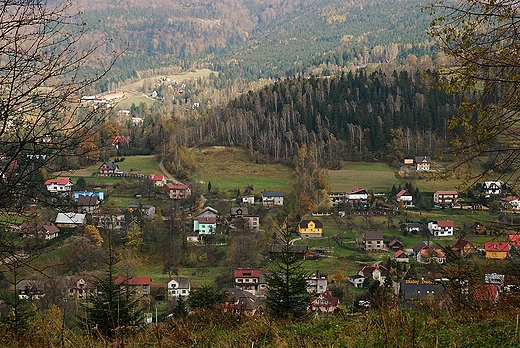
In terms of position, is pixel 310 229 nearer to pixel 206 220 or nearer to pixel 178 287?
pixel 206 220

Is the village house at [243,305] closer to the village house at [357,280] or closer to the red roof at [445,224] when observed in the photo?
the village house at [357,280]

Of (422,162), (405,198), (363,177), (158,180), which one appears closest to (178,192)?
(158,180)

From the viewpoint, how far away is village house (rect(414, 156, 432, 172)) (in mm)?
39441

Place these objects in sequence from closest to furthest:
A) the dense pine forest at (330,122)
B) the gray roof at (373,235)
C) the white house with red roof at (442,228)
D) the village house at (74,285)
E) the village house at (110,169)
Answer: the village house at (74,285) → the gray roof at (373,235) → the white house with red roof at (442,228) → the village house at (110,169) → the dense pine forest at (330,122)

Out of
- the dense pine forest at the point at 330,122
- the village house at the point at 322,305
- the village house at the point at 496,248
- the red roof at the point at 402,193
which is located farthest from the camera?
the dense pine forest at the point at 330,122

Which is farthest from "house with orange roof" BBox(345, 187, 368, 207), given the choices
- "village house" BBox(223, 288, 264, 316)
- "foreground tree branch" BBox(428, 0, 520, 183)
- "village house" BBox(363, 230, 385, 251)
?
"foreground tree branch" BBox(428, 0, 520, 183)

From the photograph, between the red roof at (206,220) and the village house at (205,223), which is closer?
the village house at (205,223)

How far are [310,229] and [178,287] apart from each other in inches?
383

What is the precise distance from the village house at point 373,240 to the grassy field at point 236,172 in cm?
997

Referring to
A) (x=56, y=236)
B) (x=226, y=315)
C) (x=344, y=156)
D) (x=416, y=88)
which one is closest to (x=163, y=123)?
(x=344, y=156)

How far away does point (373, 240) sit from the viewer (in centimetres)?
2659

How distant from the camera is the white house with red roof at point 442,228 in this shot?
2833cm

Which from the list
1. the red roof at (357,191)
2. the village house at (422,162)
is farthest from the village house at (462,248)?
the village house at (422,162)

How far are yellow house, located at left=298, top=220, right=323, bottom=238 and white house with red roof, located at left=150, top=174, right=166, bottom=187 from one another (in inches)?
461
